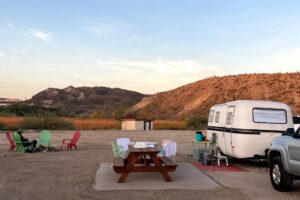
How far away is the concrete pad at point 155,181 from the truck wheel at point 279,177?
137cm

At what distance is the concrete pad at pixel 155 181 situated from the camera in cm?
Answer: 1119

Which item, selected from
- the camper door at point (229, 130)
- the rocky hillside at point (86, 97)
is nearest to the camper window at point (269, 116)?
the camper door at point (229, 130)

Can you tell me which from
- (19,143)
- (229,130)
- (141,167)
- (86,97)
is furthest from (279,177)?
(86,97)

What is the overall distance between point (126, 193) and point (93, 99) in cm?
15206

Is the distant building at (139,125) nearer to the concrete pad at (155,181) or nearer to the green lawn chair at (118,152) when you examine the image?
the green lawn chair at (118,152)

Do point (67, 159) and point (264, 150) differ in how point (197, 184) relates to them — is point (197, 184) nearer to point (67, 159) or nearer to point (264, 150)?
point (264, 150)

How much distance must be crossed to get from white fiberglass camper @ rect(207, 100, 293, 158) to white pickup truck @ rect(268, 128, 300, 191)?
3823 mm

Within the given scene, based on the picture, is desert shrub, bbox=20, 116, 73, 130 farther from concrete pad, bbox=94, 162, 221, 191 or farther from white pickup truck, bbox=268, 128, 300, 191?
white pickup truck, bbox=268, 128, 300, 191

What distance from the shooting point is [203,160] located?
1636 centimetres

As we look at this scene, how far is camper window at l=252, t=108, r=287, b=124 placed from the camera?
1576 cm

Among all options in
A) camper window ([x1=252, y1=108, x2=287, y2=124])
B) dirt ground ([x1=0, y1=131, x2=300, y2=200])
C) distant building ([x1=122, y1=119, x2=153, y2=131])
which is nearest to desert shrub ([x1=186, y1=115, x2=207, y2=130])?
distant building ([x1=122, y1=119, x2=153, y2=131])

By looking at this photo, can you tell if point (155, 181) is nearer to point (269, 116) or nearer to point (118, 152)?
point (118, 152)

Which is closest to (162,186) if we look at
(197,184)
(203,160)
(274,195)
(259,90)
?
(197,184)

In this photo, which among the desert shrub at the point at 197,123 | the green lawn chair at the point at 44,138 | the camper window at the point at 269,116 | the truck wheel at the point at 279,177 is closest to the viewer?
the truck wheel at the point at 279,177
